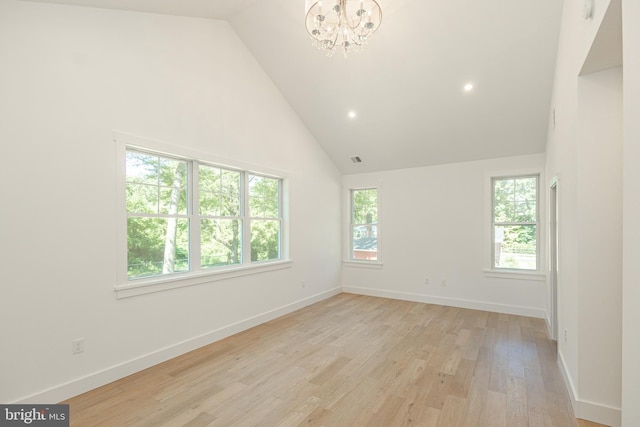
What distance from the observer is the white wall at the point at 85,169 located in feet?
6.95

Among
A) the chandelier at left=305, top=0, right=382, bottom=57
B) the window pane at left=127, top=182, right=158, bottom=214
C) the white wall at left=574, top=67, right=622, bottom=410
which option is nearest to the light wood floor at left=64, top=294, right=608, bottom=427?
the white wall at left=574, top=67, right=622, bottom=410

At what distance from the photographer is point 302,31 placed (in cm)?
361

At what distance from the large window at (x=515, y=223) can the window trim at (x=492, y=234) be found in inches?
1.2

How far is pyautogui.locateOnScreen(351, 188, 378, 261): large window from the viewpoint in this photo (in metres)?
5.95

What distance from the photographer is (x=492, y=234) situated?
4.80 m

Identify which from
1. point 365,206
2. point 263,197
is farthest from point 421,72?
point 365,206

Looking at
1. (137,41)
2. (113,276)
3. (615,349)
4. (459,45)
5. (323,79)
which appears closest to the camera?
(615,349)

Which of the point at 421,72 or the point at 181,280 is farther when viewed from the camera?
the point at 421,72

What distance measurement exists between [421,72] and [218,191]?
299 centimetres

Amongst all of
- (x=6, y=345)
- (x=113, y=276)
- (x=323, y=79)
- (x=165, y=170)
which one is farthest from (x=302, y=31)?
(x=6, y=345)

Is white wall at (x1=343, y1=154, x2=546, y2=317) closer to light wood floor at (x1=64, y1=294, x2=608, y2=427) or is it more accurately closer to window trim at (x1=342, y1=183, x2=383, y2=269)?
window trim at (x1=342, y1=183, x2=383, y2=269)

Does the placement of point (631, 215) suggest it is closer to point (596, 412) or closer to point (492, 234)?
point (596, 412)

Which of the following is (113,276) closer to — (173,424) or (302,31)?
(173,424)

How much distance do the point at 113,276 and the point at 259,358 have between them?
159 cm
